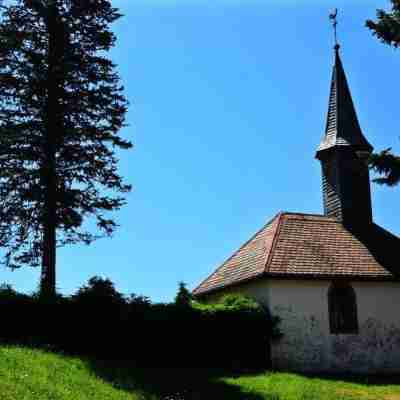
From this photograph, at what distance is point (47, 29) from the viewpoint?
2378 cm

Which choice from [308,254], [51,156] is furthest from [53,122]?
[308,254]

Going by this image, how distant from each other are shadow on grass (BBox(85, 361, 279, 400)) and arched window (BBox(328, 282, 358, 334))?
682 cm

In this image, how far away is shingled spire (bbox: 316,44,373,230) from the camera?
2894cm

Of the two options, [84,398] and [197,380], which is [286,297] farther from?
[84,398]

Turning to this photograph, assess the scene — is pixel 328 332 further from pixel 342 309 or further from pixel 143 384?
pixel 143 384

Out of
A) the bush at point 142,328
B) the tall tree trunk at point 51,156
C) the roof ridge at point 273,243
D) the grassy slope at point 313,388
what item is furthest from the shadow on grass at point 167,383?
the roof ridge at point 273,243

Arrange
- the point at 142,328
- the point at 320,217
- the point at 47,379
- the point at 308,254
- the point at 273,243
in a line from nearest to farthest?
the point at 47,379, the point at 142,328, the point at 308,254, the point at 273,243, the point at 320,217

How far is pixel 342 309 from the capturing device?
25188 mm

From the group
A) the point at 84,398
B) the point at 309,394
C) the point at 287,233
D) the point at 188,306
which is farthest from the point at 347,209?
the point at 84,398

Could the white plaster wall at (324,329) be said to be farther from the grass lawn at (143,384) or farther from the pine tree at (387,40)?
the pine tree at (387,40)

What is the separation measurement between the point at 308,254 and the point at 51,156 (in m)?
10.7

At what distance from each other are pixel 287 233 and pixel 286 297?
3.62m

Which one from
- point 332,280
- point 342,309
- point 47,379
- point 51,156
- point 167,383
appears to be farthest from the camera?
point 342,309

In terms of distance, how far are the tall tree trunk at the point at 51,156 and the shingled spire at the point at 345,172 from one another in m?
13.0
